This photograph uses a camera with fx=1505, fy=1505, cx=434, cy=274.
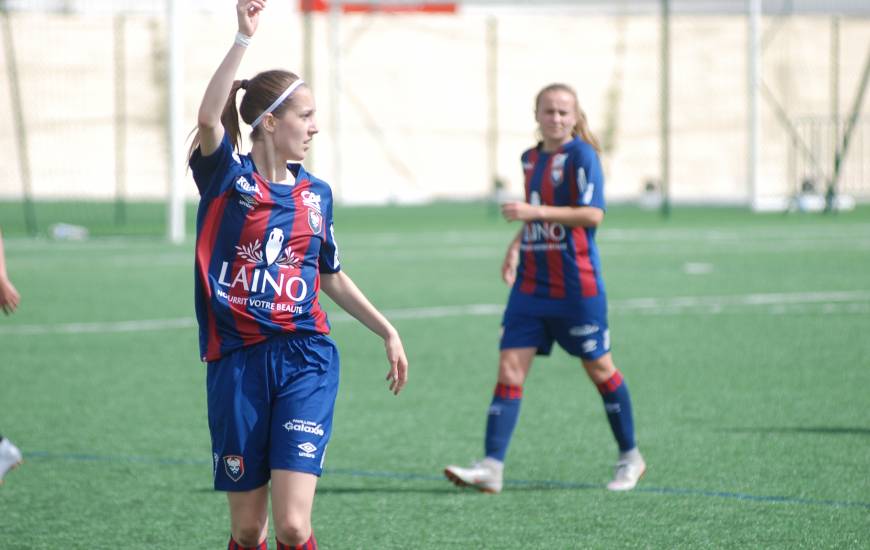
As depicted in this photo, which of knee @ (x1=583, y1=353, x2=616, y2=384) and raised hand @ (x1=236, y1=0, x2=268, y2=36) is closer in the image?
raised hand @ (x1=236, y1=0, x2=268, y2=36)

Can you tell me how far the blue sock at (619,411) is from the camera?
7.11 metres

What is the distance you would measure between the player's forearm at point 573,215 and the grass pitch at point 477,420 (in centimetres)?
123

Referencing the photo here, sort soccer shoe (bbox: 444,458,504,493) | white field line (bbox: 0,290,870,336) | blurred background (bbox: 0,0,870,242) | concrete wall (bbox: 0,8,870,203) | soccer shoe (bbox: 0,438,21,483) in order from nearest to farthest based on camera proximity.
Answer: soccer shoe (bbox: 0,438,21,483) < soccer shoe (bbox: 444,458,504,493) < white field line (bbox: 0,290,870,336) < blurred background (bbox: 0,0,870,242) < concrete wall (bbox: 0,8,870,203)

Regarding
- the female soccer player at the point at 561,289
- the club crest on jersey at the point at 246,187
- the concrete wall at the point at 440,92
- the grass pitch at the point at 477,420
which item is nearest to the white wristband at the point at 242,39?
the club crest on jersey at the point at 246,187

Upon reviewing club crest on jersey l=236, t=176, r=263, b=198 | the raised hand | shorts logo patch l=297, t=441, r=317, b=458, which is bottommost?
shorts logo patch l=297, t=441, r=317, b=458

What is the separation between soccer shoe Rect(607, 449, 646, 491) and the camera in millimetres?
6926

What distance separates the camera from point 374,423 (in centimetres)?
870

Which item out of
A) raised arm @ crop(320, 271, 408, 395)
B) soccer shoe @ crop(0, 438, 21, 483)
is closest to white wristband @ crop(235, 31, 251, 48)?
raised arm @ crop(320, 271, 408, 395)

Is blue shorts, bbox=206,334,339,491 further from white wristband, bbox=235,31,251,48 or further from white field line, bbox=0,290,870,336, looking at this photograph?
white field line, bbox=0,290,870,336

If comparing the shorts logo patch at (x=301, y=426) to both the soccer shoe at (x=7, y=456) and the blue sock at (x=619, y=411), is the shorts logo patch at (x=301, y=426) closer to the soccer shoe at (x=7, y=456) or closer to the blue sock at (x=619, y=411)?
the soccer shoe at (x=7, y=456)

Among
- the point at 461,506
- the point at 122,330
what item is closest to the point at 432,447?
the point at 461,506

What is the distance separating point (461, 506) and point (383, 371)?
405 centimetres

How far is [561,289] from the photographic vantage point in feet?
23.4

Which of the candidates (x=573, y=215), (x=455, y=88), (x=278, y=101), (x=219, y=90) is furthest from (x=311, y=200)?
(x=455, y=88)
